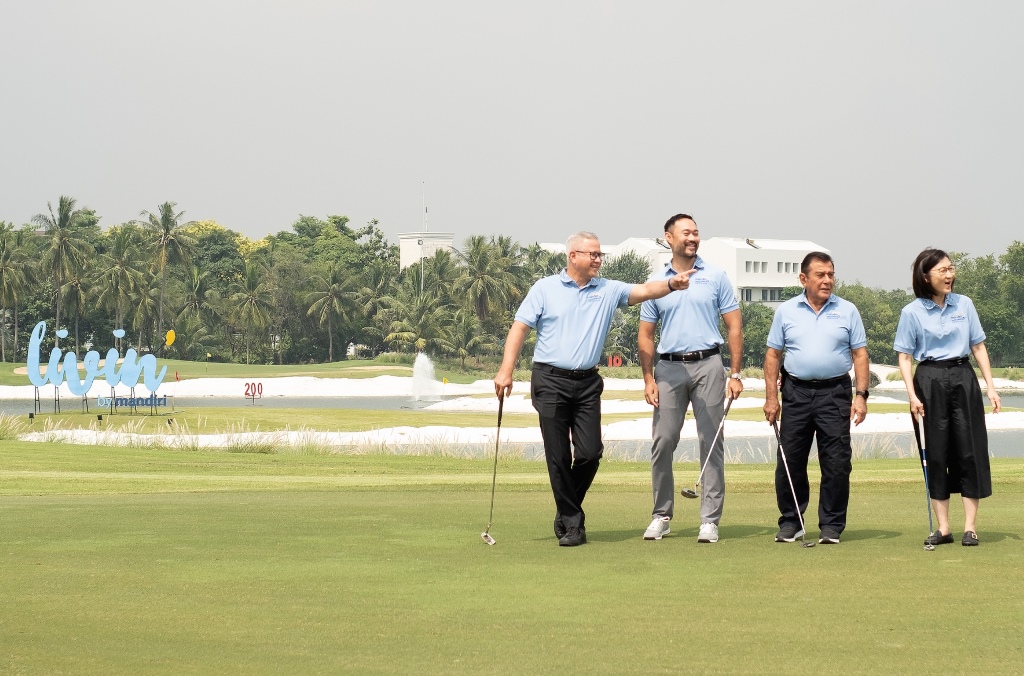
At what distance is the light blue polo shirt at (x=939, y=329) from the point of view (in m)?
8.53

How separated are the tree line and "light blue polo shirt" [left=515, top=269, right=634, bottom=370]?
9465 centimetres

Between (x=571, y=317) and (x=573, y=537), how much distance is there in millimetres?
1474

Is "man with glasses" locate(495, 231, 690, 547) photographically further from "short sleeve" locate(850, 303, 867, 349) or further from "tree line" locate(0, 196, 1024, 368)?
"tree line" locate(0, 196, 1024, 368)

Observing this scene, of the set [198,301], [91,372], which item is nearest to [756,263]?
[198,301]

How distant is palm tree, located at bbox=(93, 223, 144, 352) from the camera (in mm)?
98562

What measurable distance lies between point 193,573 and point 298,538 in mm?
1525

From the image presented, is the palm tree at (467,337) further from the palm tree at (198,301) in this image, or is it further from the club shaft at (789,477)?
the club shaft at (789,477)

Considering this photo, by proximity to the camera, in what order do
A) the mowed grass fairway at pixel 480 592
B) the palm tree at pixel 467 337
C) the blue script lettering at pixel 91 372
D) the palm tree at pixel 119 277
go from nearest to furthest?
the mowed grass fairway at pixel 480 592, the blue script lettering at pixel 91 372, the palm tree at pixel 119 277, the palm tree at pixel 467 337

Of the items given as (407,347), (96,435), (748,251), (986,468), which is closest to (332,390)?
(407,347)

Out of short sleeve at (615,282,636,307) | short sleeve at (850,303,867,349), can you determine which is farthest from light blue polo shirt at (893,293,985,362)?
short sleeve at (615,282,636,307)

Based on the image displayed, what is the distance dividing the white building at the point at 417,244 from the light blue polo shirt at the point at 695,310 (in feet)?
440

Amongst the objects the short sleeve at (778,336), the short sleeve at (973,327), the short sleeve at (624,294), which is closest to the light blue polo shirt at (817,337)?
the short sleeve at (778,336)

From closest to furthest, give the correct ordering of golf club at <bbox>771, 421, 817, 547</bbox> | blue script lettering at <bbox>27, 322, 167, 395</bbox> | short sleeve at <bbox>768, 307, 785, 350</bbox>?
golf club at <bbox>771, 421, 817, 547</bbox>, short sleeve at <bbox>768, 307, 785, 350</bbox>, blue script lettering at <bbox>27, 322, 167, 395</bbox>

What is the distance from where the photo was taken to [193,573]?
7289mm
